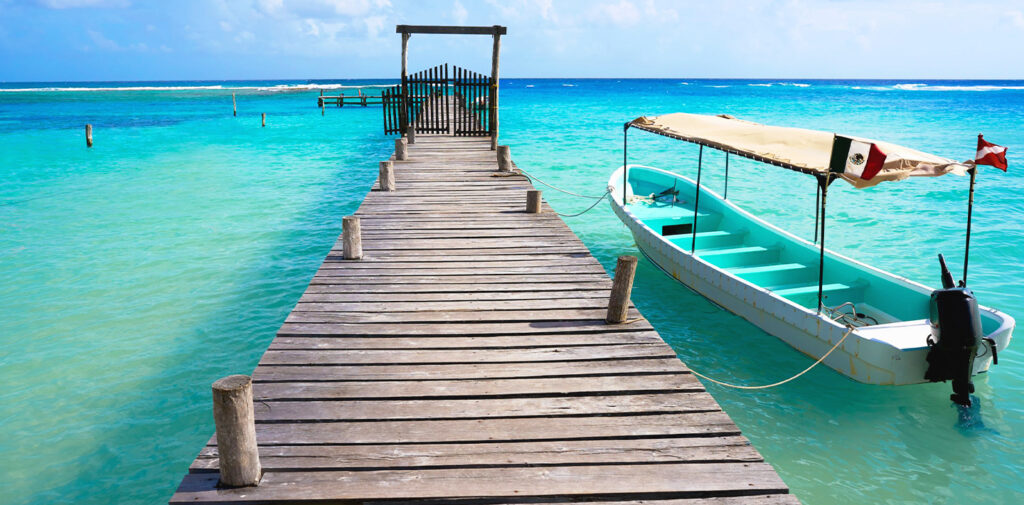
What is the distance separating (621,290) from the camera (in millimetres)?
6043

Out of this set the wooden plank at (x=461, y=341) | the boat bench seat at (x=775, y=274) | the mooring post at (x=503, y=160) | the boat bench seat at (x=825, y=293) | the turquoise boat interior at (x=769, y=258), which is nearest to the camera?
the wooden plank at (x=461, y=341)

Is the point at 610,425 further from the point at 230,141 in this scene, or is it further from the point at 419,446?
the point at 230,141

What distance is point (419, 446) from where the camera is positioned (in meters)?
4.18

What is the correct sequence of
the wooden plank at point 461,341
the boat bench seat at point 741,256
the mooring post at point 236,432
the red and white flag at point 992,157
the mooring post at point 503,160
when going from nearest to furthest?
the mooring post at point 236,432
the wooden plank at point 461,341
the red and white flag at point 992,157
the boat bench seat at point 741,256
the mooring post at point 503,160

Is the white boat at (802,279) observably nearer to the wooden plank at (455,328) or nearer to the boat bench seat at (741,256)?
the boat bench seat at (741,256)

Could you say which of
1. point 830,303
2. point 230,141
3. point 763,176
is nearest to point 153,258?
point 830,303

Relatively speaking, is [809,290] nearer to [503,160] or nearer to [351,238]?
[351,238]

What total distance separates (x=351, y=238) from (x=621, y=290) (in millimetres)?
3863

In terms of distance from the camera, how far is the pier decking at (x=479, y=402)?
12.4ft

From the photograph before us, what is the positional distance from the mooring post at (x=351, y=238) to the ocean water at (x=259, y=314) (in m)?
1.92

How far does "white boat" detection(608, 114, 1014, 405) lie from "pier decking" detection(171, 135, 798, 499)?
2548mm

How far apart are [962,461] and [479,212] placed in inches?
297

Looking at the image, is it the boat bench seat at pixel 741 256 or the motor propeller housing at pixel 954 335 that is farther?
the boat bench seat at pixel 741 256

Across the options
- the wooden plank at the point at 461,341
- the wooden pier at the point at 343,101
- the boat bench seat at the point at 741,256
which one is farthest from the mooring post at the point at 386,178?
the wooden pier at the point at 343,101
